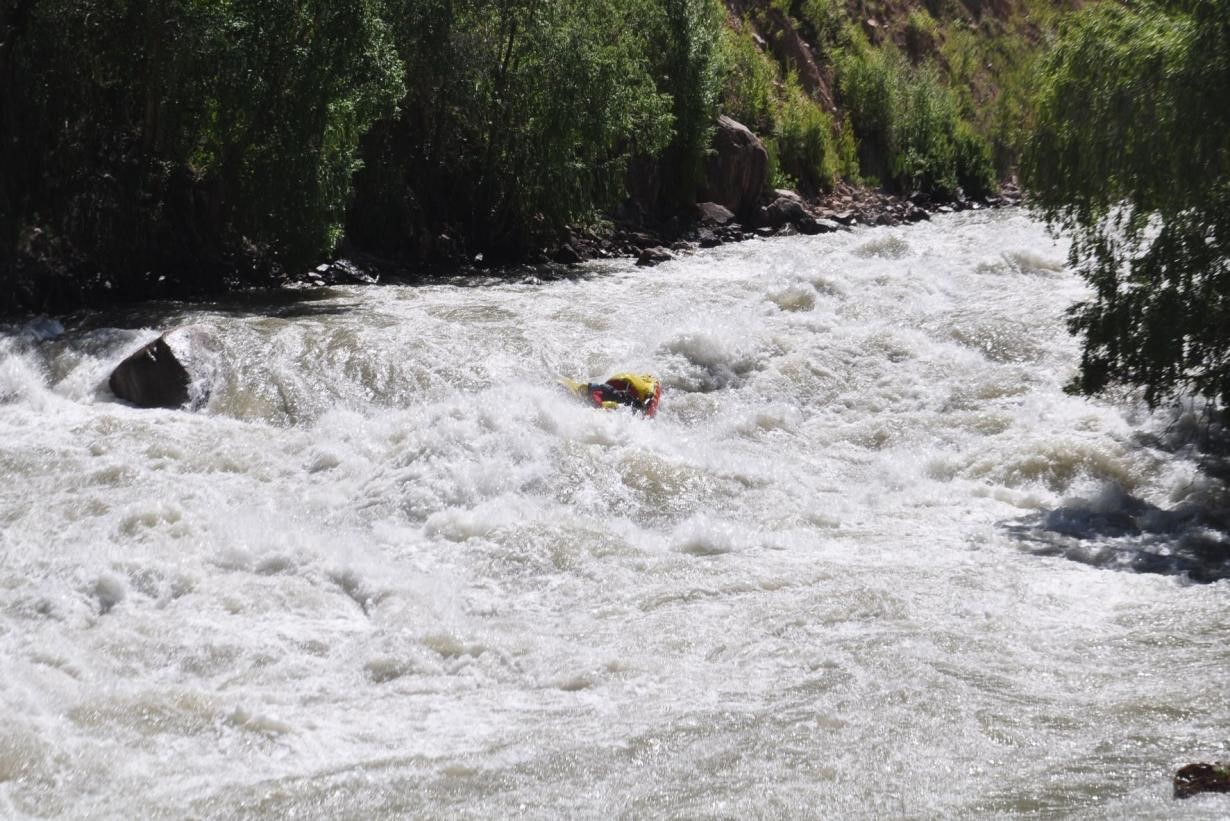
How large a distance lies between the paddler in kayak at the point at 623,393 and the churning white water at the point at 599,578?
1.15 ft

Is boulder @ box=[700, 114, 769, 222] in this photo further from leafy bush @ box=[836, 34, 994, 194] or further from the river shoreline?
leafy bush @ box=[836, 34, 994, 194]

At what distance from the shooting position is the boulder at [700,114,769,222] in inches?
1136

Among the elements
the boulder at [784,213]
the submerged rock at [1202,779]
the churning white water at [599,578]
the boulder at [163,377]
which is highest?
the boulder at [163,377]

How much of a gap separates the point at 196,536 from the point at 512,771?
372cm

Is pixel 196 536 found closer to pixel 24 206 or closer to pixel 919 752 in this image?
pixel 919 752

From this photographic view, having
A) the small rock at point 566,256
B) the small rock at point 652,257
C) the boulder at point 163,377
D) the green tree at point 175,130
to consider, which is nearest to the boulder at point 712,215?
the small rock at point 652,257

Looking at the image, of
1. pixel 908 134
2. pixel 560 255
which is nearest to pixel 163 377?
pixel 560 255

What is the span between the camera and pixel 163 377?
41.3ft

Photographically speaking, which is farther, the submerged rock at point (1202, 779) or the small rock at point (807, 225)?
the small rock at point (807, 225)

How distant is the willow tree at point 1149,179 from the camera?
9.98 meters

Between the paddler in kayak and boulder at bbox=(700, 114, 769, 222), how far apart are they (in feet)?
52.5

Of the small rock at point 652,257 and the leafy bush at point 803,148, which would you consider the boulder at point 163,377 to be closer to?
the small rock at point 652,257

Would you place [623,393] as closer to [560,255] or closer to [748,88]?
[560,255]

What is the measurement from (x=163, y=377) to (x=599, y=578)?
566 centimetres
